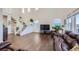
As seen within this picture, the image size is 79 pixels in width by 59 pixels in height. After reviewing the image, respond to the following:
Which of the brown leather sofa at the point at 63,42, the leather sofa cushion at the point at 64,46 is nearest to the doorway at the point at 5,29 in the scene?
the brown leather sofa at the point at 63,42

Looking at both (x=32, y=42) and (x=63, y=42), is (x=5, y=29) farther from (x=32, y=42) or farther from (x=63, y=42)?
(x=63, y=42)

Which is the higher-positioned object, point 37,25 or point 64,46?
point 37,25

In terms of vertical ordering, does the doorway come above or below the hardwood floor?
above

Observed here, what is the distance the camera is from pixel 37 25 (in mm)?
3023

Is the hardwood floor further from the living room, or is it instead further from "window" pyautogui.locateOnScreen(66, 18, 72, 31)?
"window" pyautogui.locateOnScreen(66, 18, 72, 31)

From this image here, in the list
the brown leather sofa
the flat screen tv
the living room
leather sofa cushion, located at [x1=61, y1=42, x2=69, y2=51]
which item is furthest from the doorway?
leather sofa cushion, located at [x1=61, y1=42, x2=69, y2=51]

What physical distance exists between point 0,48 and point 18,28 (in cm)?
54

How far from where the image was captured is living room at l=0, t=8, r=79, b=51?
9.67 ft

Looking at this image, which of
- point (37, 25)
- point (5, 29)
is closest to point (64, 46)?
point (37, 25)

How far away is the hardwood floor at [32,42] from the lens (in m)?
2.96

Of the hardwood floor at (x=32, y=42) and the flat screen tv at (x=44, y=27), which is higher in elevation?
the flat screen tv at (x=44, y=27)

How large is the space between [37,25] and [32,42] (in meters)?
0.35

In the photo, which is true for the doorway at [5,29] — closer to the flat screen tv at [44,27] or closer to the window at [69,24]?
the flat screen tv at [44,27]
